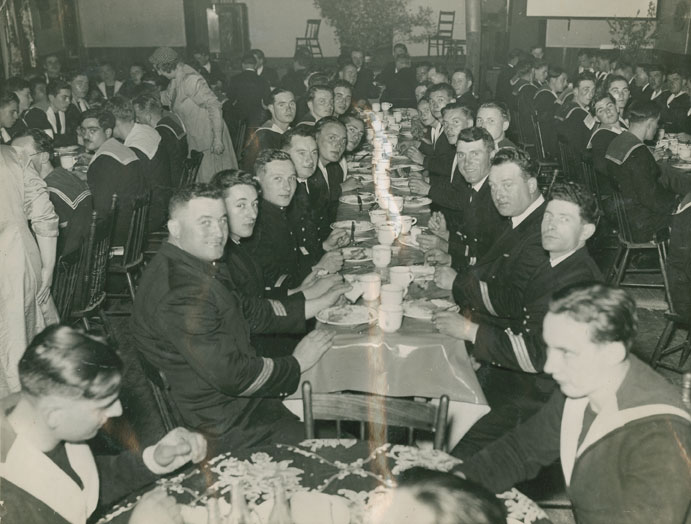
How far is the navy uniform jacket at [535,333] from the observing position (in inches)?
103

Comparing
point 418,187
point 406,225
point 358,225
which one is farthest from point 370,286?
point 418,187

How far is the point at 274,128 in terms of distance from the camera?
5.87 metres

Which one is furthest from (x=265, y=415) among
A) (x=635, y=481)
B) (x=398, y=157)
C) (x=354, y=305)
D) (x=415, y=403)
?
(x=398, y=157)

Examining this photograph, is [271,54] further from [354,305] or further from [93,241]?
[354,305]

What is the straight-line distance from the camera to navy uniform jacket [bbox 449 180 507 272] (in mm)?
4118

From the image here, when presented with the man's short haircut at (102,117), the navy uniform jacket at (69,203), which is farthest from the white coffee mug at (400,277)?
the man's short haircut at (102,117)

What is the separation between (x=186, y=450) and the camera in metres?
1.79

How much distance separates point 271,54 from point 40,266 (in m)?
14.5

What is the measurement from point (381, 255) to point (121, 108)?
3125 millimetres

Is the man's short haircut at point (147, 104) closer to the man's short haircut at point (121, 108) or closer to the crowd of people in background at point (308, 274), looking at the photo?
the crowd of people in background at point (308, 274)

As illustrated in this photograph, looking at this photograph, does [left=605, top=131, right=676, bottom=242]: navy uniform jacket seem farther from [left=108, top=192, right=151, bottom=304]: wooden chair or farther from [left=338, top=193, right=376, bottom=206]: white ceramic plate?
[left=108, top=192, right=151, bottom=304]: wooden chair

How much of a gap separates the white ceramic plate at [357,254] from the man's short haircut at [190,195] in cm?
111

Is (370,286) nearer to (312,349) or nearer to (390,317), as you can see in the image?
(390,317)

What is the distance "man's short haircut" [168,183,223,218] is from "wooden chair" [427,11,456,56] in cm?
1439
